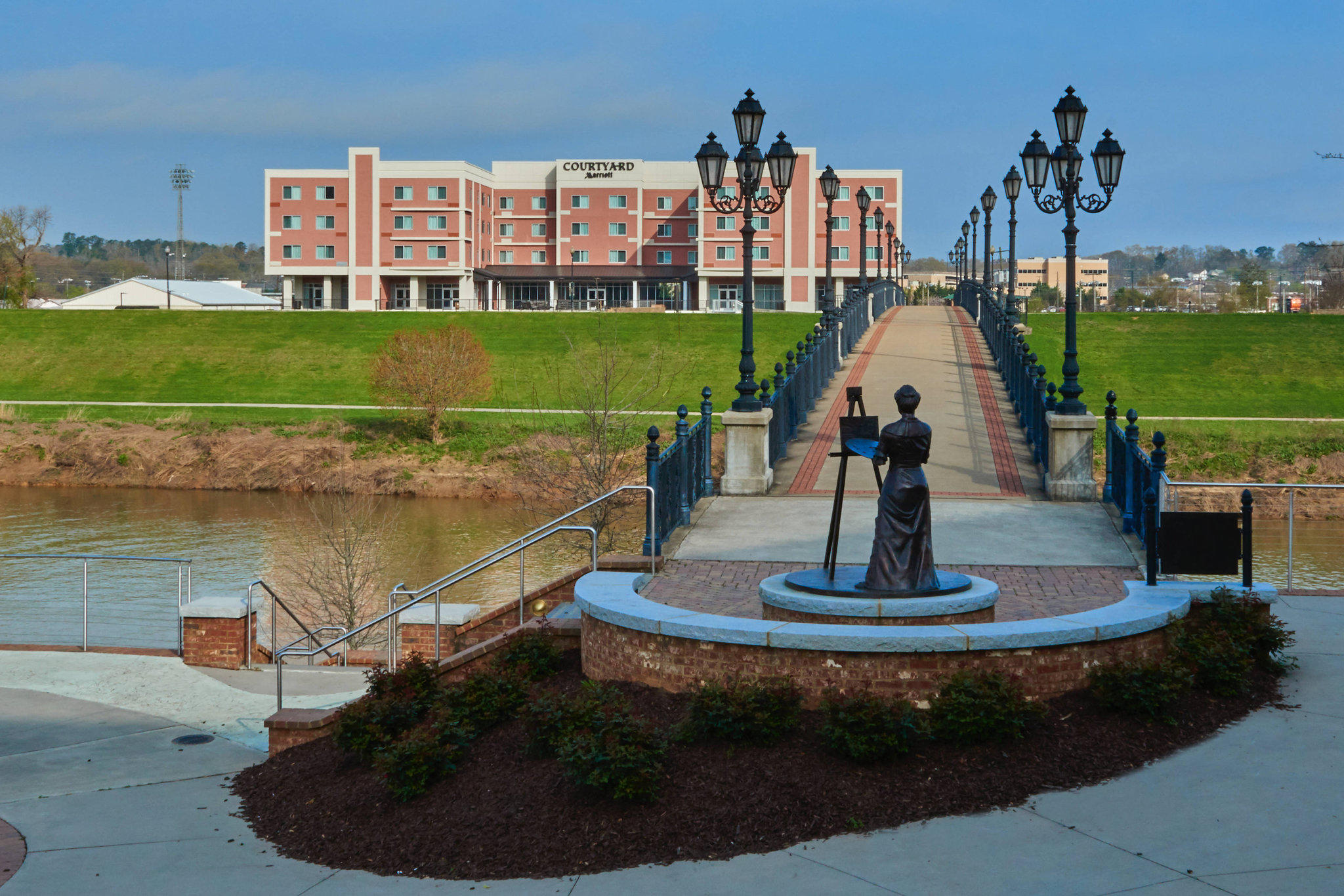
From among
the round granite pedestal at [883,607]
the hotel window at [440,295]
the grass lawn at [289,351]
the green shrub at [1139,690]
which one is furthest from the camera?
the hotel window at [440,295]

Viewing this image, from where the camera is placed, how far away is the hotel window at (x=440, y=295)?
92.5 meters

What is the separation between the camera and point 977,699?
25.3ft

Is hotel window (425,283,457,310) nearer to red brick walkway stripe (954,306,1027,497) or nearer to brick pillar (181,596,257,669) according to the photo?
red brick walkway stripe (954,306,1027,497)

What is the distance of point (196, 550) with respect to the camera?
98.1 feet

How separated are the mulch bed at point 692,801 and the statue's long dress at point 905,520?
133 centimetres

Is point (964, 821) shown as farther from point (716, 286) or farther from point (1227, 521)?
point (716, 286)

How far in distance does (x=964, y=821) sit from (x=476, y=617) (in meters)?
8.32

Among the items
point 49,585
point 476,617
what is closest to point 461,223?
point 49,585

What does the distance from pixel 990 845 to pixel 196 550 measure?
88.3ft

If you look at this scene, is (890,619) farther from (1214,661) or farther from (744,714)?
(1214,661)

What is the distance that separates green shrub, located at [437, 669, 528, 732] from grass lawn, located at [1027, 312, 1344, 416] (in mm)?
40218

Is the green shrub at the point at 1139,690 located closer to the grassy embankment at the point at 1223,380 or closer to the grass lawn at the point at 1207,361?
the grassy embankment at the point at 1223,380

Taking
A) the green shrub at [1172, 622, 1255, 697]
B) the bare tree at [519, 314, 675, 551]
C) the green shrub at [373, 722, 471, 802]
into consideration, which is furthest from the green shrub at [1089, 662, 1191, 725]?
the bare tree at [519, 314, 675, 551]

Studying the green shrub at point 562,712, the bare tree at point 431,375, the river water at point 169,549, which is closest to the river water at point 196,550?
the river water at point 169,549
